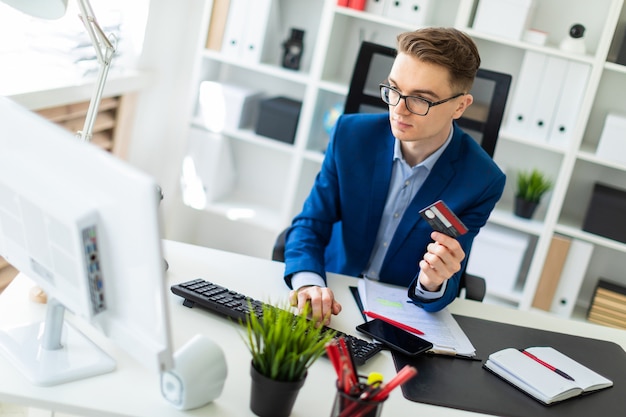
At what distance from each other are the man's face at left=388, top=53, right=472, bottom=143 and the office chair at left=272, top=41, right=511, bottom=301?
351mm

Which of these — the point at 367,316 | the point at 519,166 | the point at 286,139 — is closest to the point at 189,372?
the point at 367,316

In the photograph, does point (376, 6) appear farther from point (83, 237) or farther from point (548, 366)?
point (83, 237)

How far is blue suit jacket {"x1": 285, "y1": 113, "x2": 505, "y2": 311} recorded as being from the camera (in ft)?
A: 6.54

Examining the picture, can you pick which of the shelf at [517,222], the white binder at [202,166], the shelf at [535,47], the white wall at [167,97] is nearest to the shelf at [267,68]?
the white wall at [167,97]

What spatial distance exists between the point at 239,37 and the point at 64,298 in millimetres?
2378

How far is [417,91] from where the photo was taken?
1.85m

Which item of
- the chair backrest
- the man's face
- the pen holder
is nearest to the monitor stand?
the pen holder

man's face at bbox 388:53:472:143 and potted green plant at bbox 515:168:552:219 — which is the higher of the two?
man's face at bbox 388:53:472:143

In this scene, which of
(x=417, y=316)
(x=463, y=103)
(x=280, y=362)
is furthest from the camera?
(x=463, y=103)

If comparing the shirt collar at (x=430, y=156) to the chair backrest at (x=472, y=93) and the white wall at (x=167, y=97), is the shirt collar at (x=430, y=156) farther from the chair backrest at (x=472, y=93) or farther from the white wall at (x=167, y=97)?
the white wall at (x=167, y=97)

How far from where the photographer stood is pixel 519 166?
137 inches

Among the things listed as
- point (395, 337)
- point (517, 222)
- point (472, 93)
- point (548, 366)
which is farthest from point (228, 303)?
point (517, 222)

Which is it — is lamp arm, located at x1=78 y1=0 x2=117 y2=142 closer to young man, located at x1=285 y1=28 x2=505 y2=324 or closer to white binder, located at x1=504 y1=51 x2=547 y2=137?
young man, located at x1=285 y1=28 x2=505 y2=324

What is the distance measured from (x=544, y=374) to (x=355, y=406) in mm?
564
